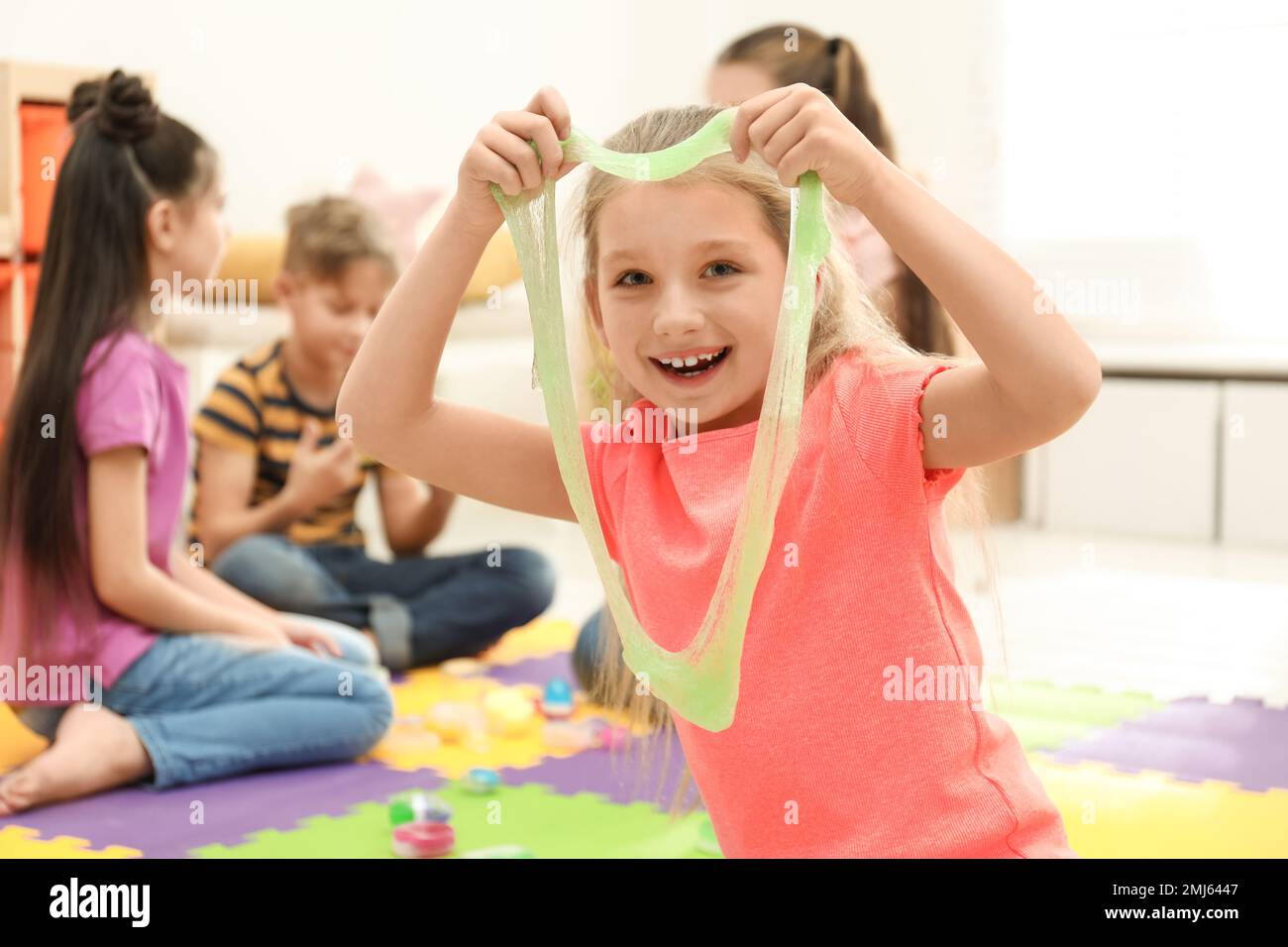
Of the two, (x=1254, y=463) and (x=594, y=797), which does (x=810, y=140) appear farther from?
(x=1254, y=463)

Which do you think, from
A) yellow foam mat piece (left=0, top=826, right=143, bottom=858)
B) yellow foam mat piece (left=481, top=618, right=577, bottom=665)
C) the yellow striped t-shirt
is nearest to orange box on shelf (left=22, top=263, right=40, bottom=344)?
the yellow striped t-shirt

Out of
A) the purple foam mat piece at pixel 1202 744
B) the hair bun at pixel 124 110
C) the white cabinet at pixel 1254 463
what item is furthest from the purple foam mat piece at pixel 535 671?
the white cabinet at pixel 1254 463

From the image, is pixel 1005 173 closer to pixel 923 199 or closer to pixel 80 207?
pixel 80 207

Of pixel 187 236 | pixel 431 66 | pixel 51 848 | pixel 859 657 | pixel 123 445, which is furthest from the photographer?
pixel 431 66

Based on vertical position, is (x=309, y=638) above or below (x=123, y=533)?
below

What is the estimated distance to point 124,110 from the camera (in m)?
1.89

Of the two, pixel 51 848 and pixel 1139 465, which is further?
pixel 1139 465

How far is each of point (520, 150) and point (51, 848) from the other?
0.99m

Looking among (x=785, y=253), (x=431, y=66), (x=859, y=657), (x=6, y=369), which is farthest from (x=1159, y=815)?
(x=431, y=66)

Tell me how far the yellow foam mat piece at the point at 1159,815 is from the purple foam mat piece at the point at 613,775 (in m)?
0.44

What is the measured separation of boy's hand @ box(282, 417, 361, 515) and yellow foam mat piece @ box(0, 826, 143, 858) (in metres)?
0.82

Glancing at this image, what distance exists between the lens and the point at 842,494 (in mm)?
1041

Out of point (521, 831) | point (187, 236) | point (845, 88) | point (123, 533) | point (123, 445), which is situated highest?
point (845, 88)

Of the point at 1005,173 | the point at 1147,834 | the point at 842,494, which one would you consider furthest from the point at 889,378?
the point at 1005,173
